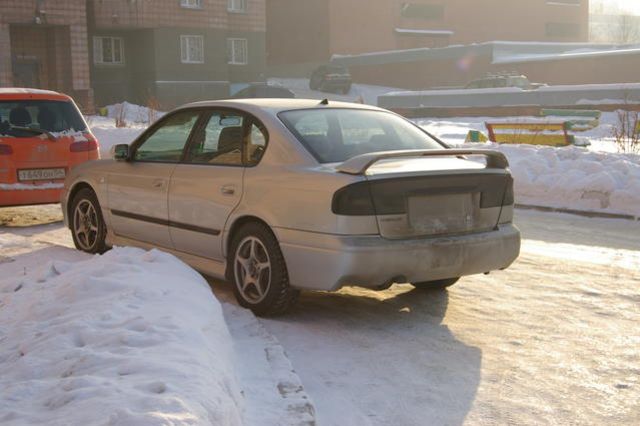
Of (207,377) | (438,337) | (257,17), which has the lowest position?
(438,337)

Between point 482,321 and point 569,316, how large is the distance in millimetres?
642

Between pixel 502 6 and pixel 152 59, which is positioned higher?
pixel 502 6

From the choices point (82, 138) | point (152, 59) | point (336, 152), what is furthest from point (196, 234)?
point (152, 59)

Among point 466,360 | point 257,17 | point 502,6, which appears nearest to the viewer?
point 466,360

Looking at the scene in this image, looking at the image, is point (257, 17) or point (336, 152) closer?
point (336, 152)

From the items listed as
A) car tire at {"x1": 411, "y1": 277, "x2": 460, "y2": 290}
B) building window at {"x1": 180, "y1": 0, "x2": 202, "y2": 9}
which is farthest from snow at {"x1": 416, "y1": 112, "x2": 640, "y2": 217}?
building window at {"x1": 180, "y1": 0, "x2": 202, "y2": 9}

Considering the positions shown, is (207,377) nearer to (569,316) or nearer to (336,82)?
(569,316)

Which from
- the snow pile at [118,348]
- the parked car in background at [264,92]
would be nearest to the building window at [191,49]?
the parked car in background at [264,92]

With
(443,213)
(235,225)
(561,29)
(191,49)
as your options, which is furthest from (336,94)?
(443,213)

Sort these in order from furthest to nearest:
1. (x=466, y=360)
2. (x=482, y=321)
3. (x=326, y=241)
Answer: (x=482, y=321)
(x=326, y=241)
(x=466, y=360)

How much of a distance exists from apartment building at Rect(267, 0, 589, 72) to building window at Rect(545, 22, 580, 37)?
8 cm

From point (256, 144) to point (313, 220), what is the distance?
104 cm

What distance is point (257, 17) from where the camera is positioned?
5081 centimetres

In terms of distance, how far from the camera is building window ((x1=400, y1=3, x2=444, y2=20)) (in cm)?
6697
